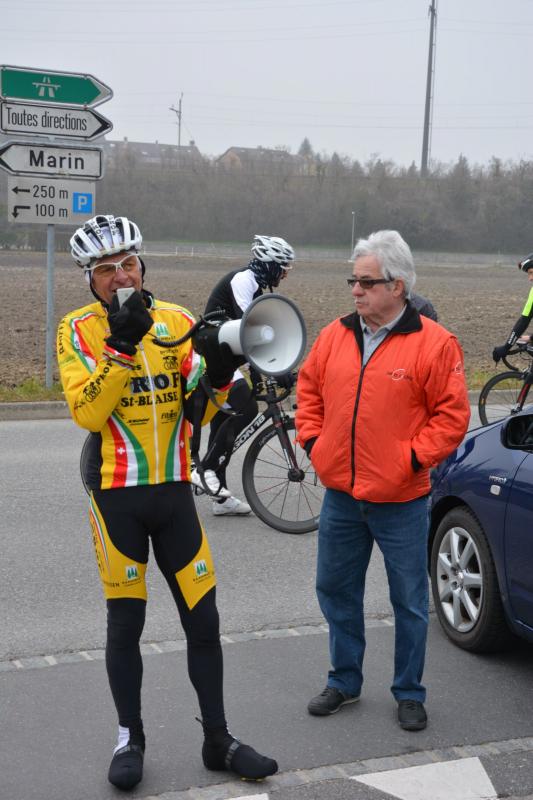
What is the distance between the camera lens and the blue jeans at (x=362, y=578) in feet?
13.7

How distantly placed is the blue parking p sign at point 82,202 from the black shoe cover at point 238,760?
9495 millimetres

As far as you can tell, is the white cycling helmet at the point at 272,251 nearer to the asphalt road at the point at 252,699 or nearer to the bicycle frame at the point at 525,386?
the asphalt road at the point at 252,699

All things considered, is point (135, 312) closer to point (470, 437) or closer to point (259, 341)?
point (259, 341)

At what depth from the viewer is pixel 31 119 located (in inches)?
478

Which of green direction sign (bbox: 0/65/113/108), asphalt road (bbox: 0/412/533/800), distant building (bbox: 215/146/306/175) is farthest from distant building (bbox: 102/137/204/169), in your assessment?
asphalt road (bbox: 0/412/533/800)

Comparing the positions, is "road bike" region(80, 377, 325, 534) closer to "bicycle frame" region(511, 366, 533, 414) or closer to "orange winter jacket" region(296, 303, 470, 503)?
"orange winter jacket" region(296, 303, 470, 503)

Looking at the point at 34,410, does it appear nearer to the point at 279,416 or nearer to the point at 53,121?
the point at 53,121

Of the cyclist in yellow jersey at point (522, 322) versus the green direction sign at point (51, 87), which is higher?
the green direction sign at point (51, 87)

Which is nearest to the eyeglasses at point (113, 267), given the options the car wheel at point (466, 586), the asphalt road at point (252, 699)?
the asphalt road at point (252, 699)

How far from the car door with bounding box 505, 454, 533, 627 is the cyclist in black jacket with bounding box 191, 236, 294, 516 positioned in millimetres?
2625

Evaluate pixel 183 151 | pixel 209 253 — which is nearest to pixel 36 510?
pixel 209 253

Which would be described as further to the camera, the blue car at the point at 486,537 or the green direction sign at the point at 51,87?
the green direction sign at the point at 51,87

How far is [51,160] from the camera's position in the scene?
483 inches

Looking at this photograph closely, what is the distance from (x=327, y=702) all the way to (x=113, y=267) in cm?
199
